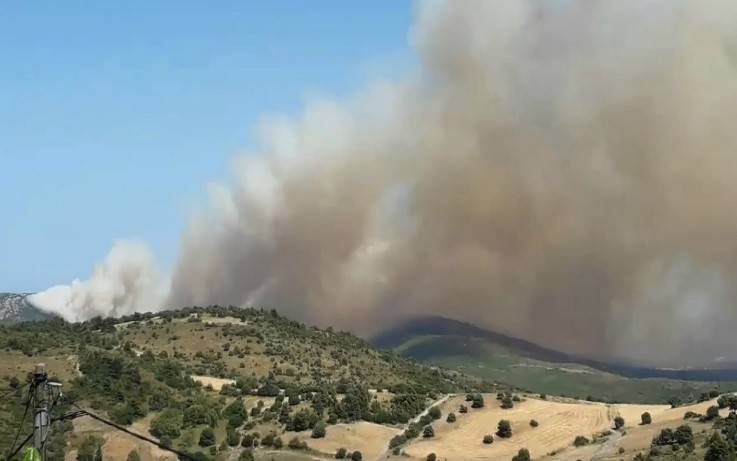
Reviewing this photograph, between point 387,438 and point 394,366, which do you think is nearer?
point 387,438

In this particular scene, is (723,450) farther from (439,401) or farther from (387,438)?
(439,401)

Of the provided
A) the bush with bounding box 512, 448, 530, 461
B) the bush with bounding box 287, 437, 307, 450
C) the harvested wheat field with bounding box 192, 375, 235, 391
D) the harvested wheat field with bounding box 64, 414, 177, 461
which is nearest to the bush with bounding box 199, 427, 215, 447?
the harvested wheat field with bounding box 64, 414, 177, 461

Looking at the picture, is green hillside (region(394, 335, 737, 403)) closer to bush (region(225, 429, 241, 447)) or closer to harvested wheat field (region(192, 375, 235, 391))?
harvested wheat field (region(192, 375, 235, 391))

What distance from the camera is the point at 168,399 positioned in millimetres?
86750

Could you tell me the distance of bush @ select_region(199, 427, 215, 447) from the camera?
74625 millimetres

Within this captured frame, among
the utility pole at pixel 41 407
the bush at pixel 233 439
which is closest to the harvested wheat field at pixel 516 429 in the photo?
the bush at pixel 233 439

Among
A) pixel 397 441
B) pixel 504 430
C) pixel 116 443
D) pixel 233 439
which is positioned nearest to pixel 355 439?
pixel 397 441

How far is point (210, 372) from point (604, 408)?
48.4 meters

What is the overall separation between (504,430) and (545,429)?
3738mm

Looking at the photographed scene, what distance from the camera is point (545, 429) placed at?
77438 mm

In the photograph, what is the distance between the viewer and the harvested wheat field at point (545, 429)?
7006 centimetres

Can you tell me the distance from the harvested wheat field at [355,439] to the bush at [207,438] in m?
6.32

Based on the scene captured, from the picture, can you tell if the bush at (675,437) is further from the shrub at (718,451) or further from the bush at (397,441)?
the bush at (397,441)

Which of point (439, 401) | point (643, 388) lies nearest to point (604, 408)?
point (439, 401)
